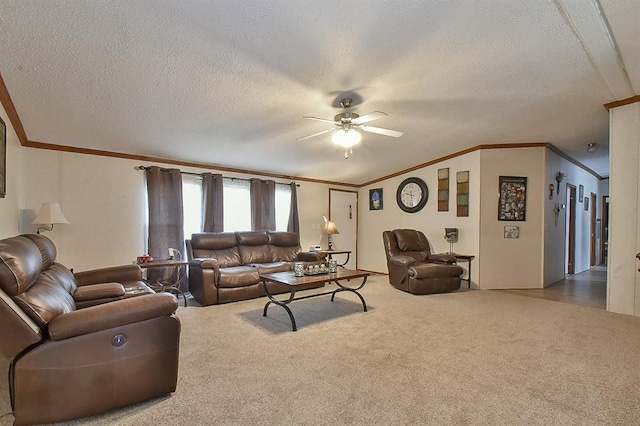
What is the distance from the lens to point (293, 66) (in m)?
2.70

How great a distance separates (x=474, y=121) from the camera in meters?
4.24

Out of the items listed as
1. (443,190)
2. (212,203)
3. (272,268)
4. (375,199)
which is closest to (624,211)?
(443,190)

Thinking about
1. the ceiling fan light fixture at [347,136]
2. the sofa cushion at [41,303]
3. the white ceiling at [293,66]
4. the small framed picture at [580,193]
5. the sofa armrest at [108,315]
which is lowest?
the sofa armrest at [108,315]

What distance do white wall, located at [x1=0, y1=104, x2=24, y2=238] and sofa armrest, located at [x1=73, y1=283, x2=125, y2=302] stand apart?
35.7 inches

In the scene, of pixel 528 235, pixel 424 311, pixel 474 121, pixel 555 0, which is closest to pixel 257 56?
pixel 555 0

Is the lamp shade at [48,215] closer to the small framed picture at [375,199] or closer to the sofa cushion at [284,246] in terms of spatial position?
the sofa cushion at [284,246]

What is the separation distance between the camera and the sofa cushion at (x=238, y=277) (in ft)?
13.6

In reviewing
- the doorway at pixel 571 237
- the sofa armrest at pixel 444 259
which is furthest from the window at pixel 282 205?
the doorway at pixel 571 237

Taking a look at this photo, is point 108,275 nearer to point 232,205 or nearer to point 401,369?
point 232,205

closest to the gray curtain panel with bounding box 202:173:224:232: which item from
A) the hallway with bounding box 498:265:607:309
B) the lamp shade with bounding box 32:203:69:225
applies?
the lamp shade with bounding box 32:203:69:225

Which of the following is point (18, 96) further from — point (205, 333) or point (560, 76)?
point (560, 76)

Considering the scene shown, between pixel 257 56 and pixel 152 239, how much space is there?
129 inches

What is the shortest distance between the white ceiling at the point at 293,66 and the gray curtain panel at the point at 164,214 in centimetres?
43

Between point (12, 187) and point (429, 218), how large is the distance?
604 cm
